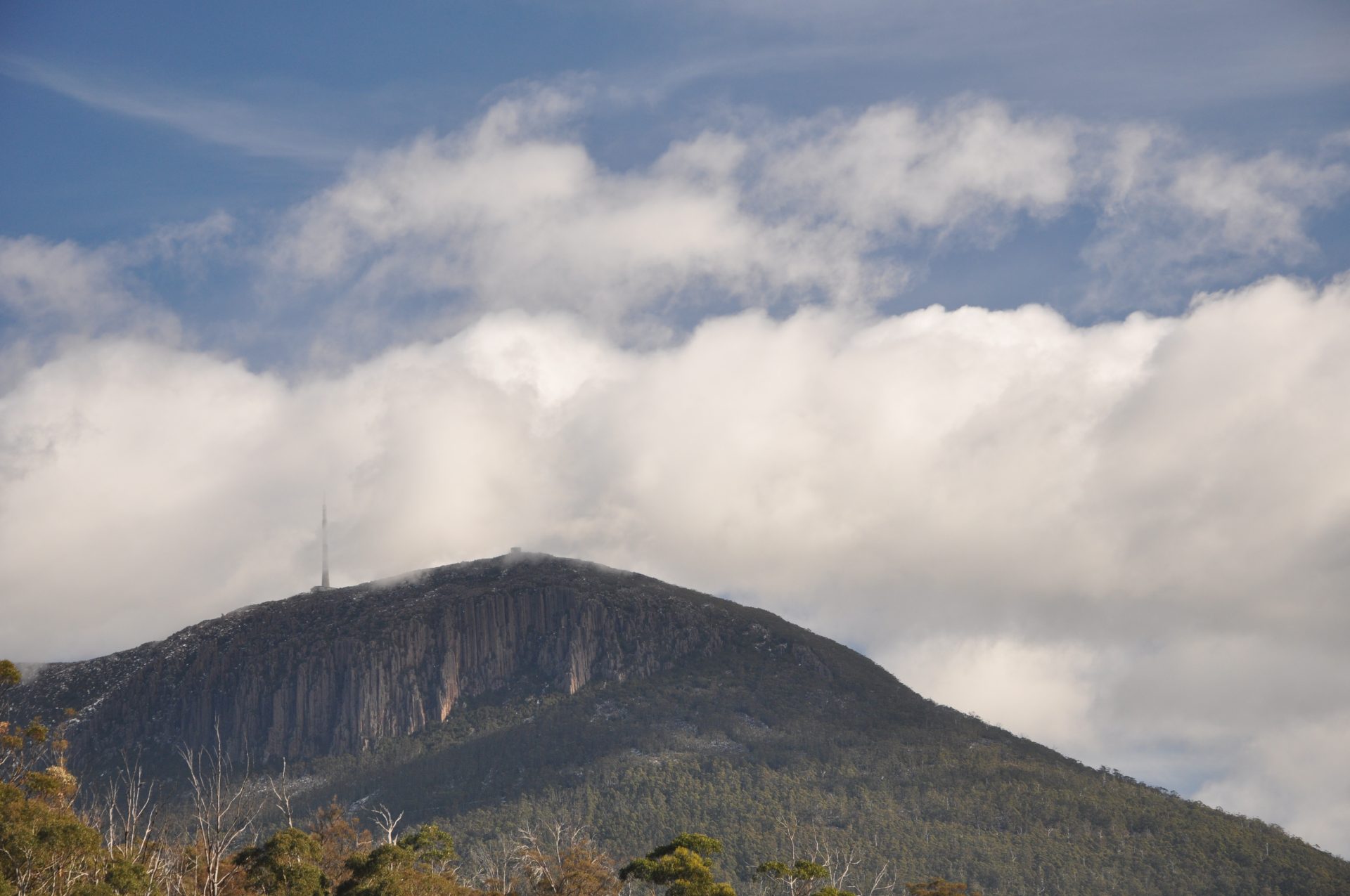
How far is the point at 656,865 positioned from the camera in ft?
286

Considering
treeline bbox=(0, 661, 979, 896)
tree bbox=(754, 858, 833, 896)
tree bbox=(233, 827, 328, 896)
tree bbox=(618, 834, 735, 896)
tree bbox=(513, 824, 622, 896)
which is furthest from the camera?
tree bbox=(513, 824, 622, 896)

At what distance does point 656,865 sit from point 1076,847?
127917mm

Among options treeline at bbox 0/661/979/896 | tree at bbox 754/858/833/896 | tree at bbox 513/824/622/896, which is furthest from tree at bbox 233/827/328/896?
tree at bbox 754/858/833/896

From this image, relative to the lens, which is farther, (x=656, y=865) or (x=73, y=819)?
(x=656, y=865)

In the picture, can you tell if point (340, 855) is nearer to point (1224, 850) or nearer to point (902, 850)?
point (902, 850)

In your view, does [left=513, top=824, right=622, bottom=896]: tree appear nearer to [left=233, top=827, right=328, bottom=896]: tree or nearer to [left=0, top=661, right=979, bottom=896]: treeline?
[left=0, top=661, right=979, bottom=896]: treeline

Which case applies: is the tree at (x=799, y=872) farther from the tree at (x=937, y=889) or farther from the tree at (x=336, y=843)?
the tree at (x=336, y=843)

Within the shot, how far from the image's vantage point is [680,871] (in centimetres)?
8562

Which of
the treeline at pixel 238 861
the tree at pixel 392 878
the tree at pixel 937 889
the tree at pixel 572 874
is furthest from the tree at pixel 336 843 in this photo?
the tree at pixel 937 889

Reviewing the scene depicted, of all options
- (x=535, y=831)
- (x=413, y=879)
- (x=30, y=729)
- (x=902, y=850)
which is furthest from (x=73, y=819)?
(x=902, y=850)

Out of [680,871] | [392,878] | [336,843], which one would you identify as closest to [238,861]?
[392,878]

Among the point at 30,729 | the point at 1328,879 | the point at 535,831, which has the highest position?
the point at 30,729

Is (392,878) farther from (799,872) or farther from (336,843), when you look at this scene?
(336,843)

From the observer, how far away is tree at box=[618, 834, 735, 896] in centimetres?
8275
